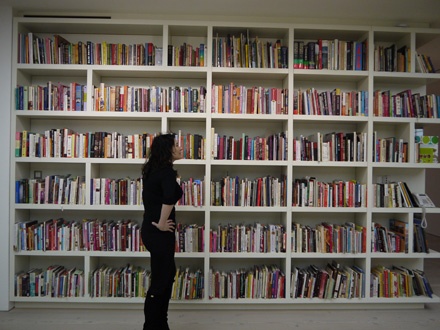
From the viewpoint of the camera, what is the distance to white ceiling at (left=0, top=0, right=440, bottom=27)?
297 centimetres

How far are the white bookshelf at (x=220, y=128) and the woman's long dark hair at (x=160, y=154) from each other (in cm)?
77

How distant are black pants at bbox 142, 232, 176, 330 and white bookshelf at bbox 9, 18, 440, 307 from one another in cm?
78

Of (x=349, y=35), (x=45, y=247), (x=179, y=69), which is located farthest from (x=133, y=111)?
(x=349, y=35)

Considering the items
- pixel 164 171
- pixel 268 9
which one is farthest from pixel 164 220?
pixel 268 9

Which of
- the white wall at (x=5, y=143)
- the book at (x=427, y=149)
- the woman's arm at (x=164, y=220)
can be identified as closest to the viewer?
the woman's arm at (x=164, y=220)

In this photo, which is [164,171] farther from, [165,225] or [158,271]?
[158,271]

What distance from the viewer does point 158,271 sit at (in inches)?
90.5

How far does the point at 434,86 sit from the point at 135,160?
6544 mm

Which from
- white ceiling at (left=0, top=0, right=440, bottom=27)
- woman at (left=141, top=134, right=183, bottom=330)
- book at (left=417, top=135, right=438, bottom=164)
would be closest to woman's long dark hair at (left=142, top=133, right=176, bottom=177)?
woman at (left=141, top=134, right=183, bottom=330)

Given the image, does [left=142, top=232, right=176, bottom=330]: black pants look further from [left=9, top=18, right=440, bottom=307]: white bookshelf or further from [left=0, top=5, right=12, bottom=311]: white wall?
[left=0, top=5, right=12, bottom=311]: white wall

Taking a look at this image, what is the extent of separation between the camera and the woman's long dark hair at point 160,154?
2.30m

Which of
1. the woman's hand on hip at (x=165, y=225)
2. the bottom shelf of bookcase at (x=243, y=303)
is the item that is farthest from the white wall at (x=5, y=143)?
the woman's hand on hip at (x=165, y=225)

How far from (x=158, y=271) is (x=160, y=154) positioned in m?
0.83

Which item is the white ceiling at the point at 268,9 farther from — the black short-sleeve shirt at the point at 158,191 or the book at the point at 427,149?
the black short-sleeve shirt at the point at 158,191
